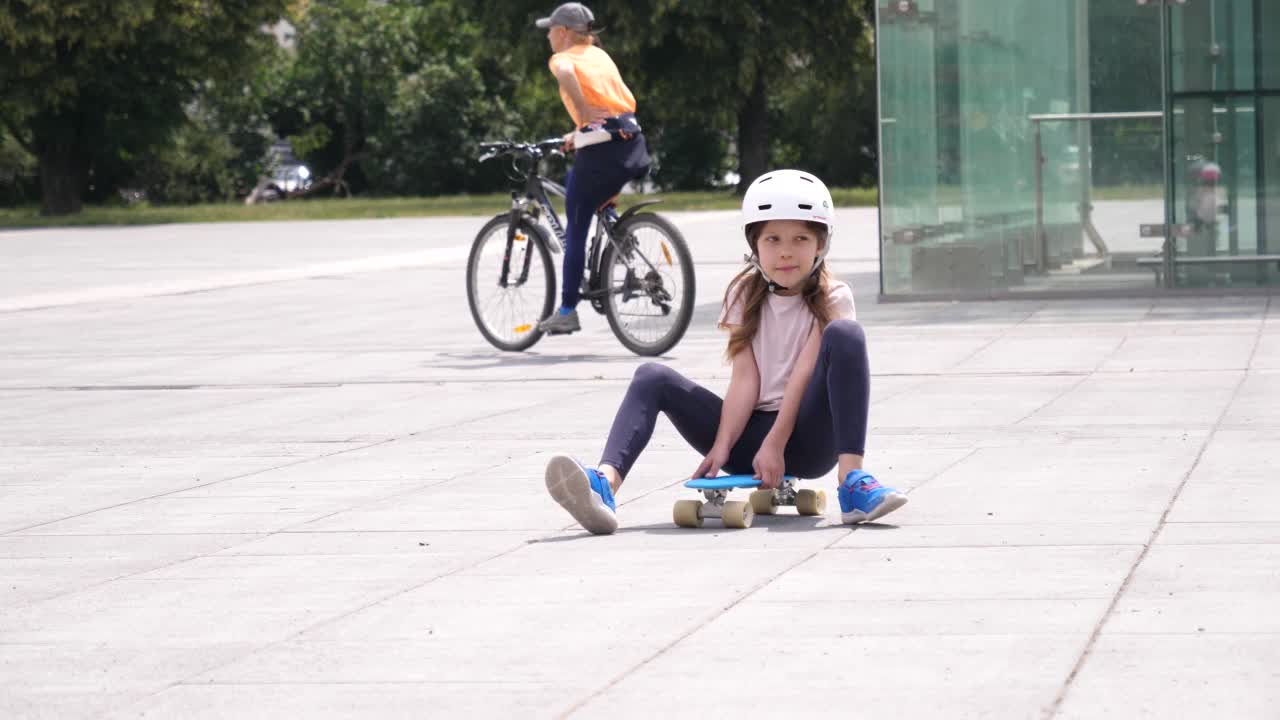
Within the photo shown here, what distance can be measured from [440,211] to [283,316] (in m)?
26.9

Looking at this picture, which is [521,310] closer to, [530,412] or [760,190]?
[530,412]

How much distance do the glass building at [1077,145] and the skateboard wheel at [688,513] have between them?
885 cm

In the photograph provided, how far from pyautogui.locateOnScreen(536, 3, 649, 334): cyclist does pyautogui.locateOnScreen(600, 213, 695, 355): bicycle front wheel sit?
216 mm

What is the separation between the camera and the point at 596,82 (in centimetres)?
1047

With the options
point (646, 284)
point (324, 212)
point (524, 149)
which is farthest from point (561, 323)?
point (324, 212)

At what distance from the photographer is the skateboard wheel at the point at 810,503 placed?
5672mm

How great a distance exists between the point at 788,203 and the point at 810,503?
85 cm

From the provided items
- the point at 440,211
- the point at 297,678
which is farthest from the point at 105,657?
the point at 440,211

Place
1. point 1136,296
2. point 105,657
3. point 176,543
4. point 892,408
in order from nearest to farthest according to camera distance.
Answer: point 105,657 → point 176,543 → point 892,408 → point 1136,296

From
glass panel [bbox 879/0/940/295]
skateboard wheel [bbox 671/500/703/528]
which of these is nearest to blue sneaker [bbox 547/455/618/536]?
skateboard wheel [bbox 671/500/703/528]

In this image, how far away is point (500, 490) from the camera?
633 cm

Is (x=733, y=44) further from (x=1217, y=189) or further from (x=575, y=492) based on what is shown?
(x=575, y=492)

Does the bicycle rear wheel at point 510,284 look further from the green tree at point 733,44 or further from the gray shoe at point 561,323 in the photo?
the green tree at point 733,44

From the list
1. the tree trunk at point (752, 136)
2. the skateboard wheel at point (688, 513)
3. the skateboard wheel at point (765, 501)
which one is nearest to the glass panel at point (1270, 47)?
the skateboard wheel at point (765, 501)
